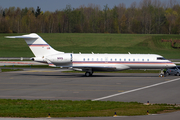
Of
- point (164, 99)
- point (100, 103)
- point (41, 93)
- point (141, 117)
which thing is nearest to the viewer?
point (141, 117)

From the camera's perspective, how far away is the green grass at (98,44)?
89.7m

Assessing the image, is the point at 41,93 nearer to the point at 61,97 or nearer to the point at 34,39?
the point at 61,97

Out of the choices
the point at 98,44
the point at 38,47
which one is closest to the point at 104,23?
the point at 98,44

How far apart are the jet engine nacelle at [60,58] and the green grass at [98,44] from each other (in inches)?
1917

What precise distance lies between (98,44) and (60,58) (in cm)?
6109

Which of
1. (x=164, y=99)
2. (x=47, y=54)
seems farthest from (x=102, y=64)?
(x=164, y=99)

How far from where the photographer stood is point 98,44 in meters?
98.4

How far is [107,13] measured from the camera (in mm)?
173000

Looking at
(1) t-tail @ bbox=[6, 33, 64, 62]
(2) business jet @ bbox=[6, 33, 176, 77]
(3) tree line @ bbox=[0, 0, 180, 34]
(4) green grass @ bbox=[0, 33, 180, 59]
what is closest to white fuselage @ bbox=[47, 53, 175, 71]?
(2) business jet @ bbox=[6, 33, 176, 77]

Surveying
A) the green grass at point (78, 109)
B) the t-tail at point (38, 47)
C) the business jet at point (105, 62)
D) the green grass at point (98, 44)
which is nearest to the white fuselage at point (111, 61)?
the business jet at point (105, 62)

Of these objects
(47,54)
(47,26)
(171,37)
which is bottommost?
(47,54)

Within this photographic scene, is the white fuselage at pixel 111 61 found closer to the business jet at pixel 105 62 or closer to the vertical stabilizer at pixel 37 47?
the business jet at pixel 105 62

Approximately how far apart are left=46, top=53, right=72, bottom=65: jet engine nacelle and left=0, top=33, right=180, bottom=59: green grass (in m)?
48.7

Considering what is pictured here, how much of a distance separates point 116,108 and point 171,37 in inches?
3712
